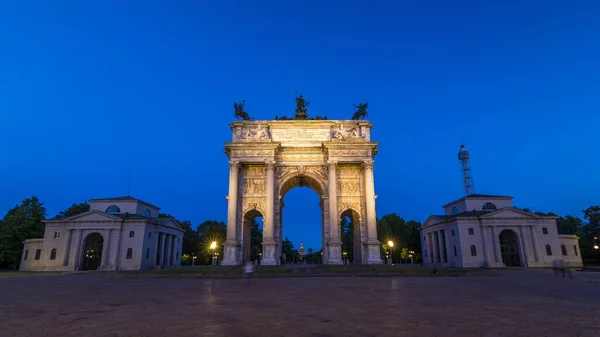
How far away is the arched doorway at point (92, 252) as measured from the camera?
50.2 meters

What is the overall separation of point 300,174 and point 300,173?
0.55ft

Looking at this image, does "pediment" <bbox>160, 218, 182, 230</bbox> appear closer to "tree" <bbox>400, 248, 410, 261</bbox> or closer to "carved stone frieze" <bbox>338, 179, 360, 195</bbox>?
"carved stone frieze" <bbox>338, 179, 360, 195</bbox>

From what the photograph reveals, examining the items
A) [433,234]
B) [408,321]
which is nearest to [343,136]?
[433,234]

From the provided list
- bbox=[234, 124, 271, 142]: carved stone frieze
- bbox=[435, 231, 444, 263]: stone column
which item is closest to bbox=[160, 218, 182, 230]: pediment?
bbox=[234, 124, 271, 142]: carved stone frieze

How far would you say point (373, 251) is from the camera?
128ft

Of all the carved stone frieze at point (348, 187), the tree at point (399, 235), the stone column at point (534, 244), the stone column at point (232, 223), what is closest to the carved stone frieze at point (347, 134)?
the carved stone frieze at point (348, 187)

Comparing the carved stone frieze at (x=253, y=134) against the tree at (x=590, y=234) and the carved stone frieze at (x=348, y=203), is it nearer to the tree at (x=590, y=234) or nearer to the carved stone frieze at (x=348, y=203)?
the carved stone frieze at (x=348, y=203)

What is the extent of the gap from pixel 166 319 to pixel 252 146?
35.5 metres

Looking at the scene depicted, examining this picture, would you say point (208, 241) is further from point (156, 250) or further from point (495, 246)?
point (495, 246)

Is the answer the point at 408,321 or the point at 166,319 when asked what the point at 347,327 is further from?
the point at 166,319

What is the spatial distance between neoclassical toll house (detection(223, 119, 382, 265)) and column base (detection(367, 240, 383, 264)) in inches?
5.0

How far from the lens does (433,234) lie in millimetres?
57969

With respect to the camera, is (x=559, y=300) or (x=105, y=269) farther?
(x=105, y=269)

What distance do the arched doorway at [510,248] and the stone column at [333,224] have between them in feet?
96.2
